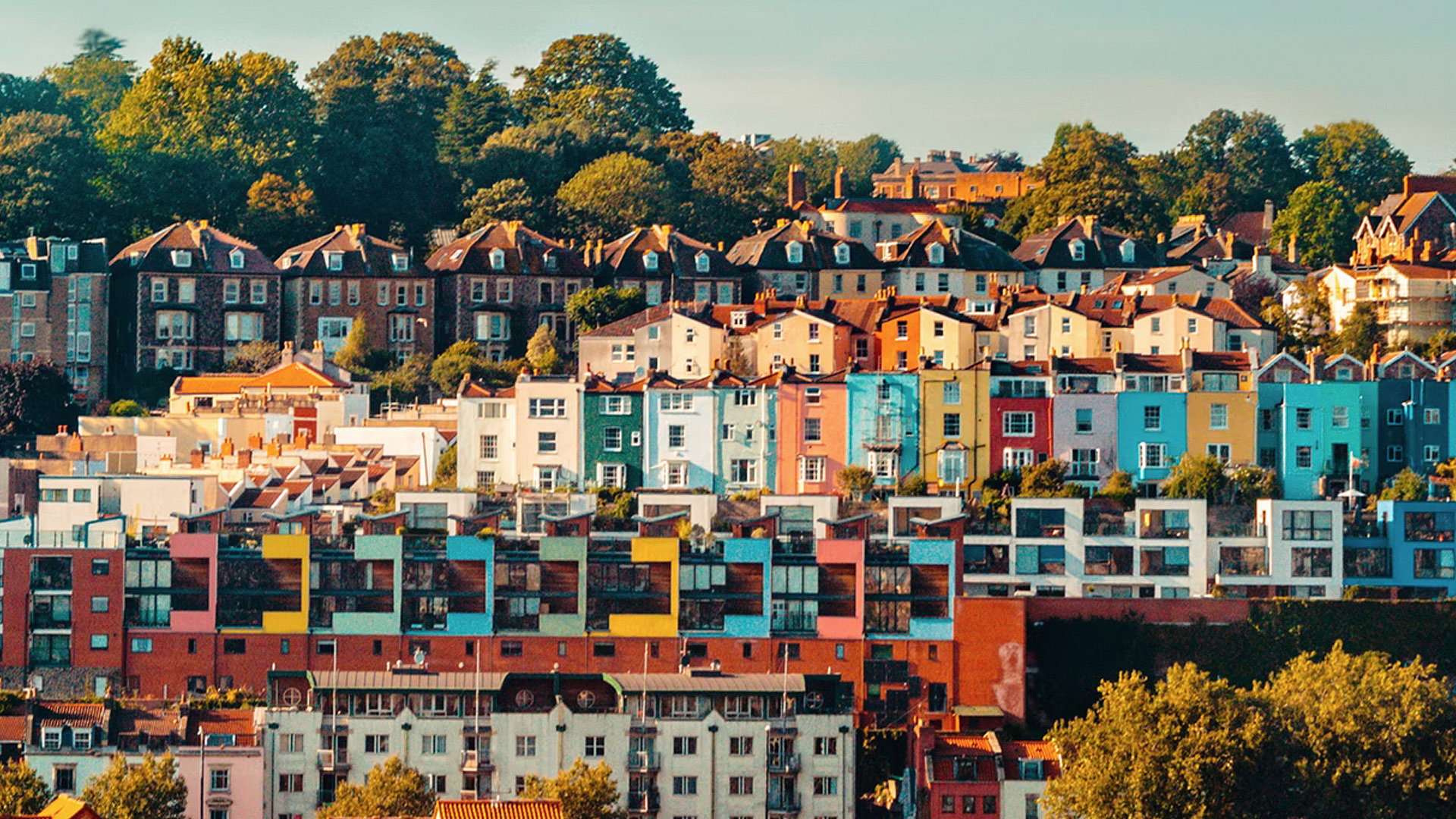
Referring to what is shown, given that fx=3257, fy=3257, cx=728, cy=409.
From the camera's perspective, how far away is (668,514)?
257 ft

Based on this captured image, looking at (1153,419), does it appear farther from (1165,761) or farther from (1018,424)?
(1165,761)

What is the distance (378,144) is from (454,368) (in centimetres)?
1726

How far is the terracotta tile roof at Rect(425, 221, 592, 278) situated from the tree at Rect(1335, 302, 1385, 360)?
2327 cm

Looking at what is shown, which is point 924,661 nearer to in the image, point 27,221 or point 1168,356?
point 1168,356

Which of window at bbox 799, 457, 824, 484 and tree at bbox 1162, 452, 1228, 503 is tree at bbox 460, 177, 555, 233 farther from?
tree at bbox 1162, 452, 1228, 503

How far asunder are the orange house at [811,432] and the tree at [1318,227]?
3258 cm

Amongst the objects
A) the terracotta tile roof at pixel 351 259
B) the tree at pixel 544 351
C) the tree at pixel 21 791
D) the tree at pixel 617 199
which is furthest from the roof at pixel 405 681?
the tree at pixel 617 199

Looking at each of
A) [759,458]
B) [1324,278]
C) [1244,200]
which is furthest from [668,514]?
[1244,200]

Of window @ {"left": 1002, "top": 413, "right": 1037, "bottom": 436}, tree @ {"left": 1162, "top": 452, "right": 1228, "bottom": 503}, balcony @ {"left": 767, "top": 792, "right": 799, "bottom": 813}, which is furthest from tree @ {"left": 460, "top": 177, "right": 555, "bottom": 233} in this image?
balcony @ {"left": 767, "top": 792, "right": 799, "bottom": 813}

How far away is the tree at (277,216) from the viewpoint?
106 meters

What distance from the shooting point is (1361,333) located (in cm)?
9438

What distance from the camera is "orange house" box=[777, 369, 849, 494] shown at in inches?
3314

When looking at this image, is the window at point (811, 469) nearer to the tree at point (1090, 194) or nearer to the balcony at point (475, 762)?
the balcony at point (475, 762)

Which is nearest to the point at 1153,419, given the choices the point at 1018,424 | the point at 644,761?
the point at 1018,424
